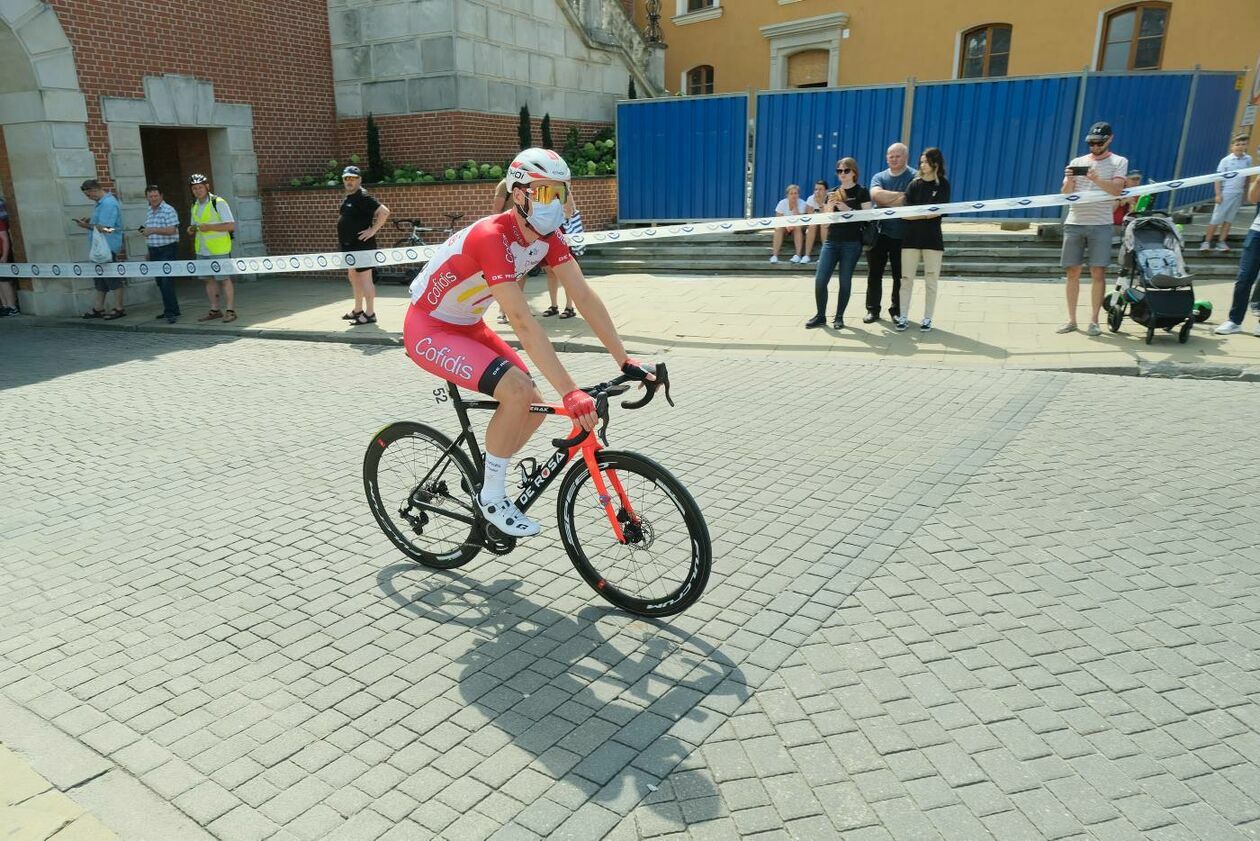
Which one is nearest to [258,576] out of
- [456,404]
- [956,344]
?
[456,404]

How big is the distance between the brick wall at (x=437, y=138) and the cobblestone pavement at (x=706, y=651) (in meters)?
11.9

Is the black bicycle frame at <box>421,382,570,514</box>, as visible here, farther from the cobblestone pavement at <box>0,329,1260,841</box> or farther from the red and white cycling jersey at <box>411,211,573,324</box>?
the cobblestone pavement at <box>0,329,1260,841</box>

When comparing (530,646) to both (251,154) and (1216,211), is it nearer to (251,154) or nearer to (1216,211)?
(1216,211)

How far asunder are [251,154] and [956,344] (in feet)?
44.6

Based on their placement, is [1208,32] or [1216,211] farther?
[1208,32]

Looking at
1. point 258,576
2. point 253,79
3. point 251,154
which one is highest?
point 253,79

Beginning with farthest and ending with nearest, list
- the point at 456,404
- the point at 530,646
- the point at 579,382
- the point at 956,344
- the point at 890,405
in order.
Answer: the point at 956,344 → the point at 579,382 → the point at 890,405 → the point at 456,404 → the point at 530,646

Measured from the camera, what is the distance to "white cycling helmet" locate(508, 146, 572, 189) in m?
3.68

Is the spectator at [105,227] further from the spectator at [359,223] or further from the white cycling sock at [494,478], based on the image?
the white cycling sock at [494,478]

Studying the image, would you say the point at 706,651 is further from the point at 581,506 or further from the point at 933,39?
the point at 933,39

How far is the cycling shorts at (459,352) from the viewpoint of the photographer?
395 cm

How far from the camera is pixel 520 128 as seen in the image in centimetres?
1819

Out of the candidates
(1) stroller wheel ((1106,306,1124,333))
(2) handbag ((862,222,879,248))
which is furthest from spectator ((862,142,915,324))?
(1) stroller wheel ((1106,306,1124,333))

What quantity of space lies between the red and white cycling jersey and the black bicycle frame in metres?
0.37
